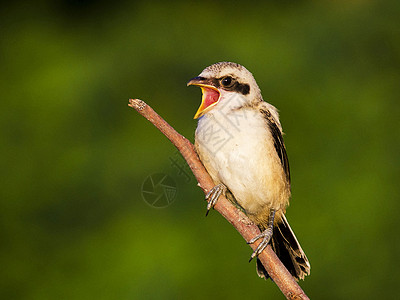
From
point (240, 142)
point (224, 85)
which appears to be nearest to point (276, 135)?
point (240, 142)

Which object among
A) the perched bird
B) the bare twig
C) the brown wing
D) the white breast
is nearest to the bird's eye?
the perched bird

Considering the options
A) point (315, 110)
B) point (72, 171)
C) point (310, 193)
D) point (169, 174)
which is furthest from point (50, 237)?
point (315, 110)

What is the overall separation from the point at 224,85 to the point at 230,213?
84 cm

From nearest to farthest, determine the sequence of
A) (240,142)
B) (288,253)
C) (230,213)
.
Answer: (230,213) → (240,142) → (288,253)

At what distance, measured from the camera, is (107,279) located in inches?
235

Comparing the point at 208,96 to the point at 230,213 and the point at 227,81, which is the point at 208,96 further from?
the point at 230,213

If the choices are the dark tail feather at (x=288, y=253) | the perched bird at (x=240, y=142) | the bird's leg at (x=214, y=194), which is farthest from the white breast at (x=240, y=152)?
the dark tail feather at (x=288, y=253)

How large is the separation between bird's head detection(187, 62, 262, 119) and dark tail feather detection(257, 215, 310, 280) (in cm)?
94

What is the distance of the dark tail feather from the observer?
3996 millimetres

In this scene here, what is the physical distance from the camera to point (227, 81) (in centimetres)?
373

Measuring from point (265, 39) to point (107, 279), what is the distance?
13.0ft

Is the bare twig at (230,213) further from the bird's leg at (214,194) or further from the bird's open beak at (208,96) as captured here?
the bird's open beak at (208,96)

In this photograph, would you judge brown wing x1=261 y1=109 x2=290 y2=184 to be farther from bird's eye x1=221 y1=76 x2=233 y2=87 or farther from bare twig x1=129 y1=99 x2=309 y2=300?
bare twig x1=129 y1=99 x2=309 y2=300

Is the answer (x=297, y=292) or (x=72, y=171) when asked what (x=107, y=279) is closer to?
(x=72, y=171)
